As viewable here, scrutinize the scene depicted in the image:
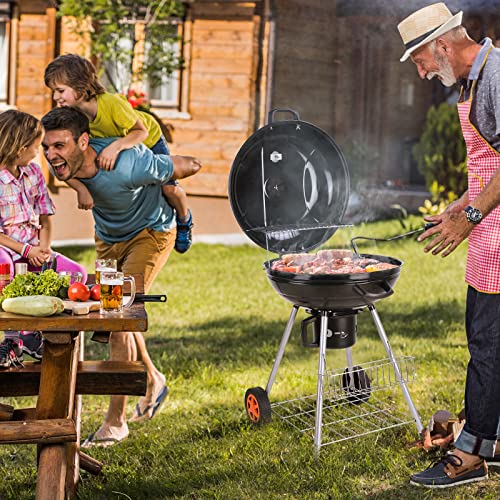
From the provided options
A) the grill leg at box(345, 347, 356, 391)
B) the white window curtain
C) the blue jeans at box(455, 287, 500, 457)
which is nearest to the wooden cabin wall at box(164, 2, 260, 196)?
the white window curtain

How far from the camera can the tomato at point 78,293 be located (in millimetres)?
3338

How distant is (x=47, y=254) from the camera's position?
4.20 m

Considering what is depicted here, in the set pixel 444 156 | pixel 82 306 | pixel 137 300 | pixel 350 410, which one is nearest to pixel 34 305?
pixel 82 306

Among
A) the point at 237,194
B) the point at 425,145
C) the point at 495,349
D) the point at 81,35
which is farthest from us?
the point at 425,145

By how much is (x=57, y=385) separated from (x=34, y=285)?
0.39 meters

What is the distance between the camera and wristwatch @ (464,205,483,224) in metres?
3.52

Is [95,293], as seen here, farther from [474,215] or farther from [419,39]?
[419,39]

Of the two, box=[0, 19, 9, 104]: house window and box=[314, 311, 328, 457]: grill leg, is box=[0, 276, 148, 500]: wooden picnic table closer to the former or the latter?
box=[314, 311, 328, 457]: grill leg

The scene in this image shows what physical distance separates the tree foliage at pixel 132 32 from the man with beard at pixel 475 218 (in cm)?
841

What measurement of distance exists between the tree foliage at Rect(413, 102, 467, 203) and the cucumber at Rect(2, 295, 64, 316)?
9626 mm

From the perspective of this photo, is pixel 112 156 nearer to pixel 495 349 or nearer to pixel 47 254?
pixel 47 254

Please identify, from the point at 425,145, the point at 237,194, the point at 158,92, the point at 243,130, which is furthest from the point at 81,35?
the point at 237,194

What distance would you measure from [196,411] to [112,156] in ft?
5.21

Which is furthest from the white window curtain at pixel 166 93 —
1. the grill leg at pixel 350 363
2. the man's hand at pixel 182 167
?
the grill leg at pixel 350 363
